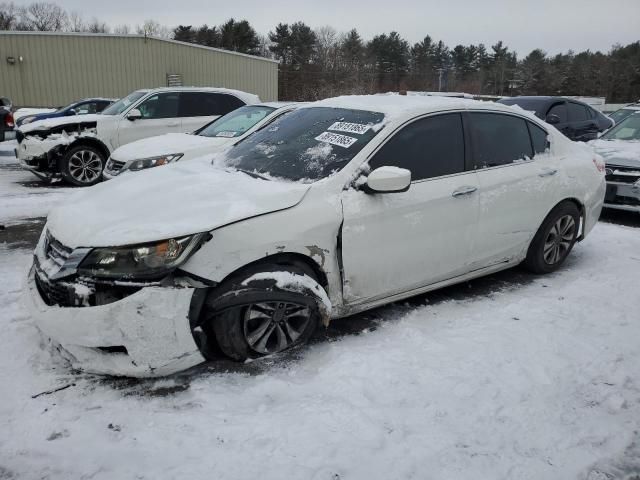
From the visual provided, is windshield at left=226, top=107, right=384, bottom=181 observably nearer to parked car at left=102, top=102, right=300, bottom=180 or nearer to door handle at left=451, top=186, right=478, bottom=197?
door handle at left=451, top=186, right=478, bottom=197

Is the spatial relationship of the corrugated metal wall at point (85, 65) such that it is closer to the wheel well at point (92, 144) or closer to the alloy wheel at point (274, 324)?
the wheel well at point (92, 144)

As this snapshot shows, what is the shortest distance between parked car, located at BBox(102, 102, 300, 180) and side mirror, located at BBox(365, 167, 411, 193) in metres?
3.34

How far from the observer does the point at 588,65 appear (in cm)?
6944

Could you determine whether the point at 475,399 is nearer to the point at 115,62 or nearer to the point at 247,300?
the point at 247,300

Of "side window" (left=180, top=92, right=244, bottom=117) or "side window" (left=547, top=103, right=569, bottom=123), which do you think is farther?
"side window" (left=547, top=103, right=569, bottom=123)

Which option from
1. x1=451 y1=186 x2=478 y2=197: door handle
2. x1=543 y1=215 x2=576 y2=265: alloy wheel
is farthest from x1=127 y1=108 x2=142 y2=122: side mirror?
x1=543 y1=215 x2=576 y2=265: alloy wheel

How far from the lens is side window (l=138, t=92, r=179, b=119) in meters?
9.66

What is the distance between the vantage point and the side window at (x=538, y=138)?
4.67m

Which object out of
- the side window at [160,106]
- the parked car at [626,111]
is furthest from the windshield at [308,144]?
the parked car at [626,111]

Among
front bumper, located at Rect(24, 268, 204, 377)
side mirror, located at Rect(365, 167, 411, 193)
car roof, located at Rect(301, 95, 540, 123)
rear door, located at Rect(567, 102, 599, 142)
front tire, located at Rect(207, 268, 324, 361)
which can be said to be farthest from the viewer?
rear door, located at Rect(567, 102, 599, 142)

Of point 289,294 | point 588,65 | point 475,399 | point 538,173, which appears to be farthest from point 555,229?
point 588,65

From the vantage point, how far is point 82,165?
927cm

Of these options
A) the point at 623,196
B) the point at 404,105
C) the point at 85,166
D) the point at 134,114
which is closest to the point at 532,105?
the point at 623,196

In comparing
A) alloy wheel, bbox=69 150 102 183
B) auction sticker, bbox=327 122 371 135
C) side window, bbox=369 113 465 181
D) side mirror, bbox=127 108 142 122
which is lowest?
alloy wheel, bbox=69 150 102 183
